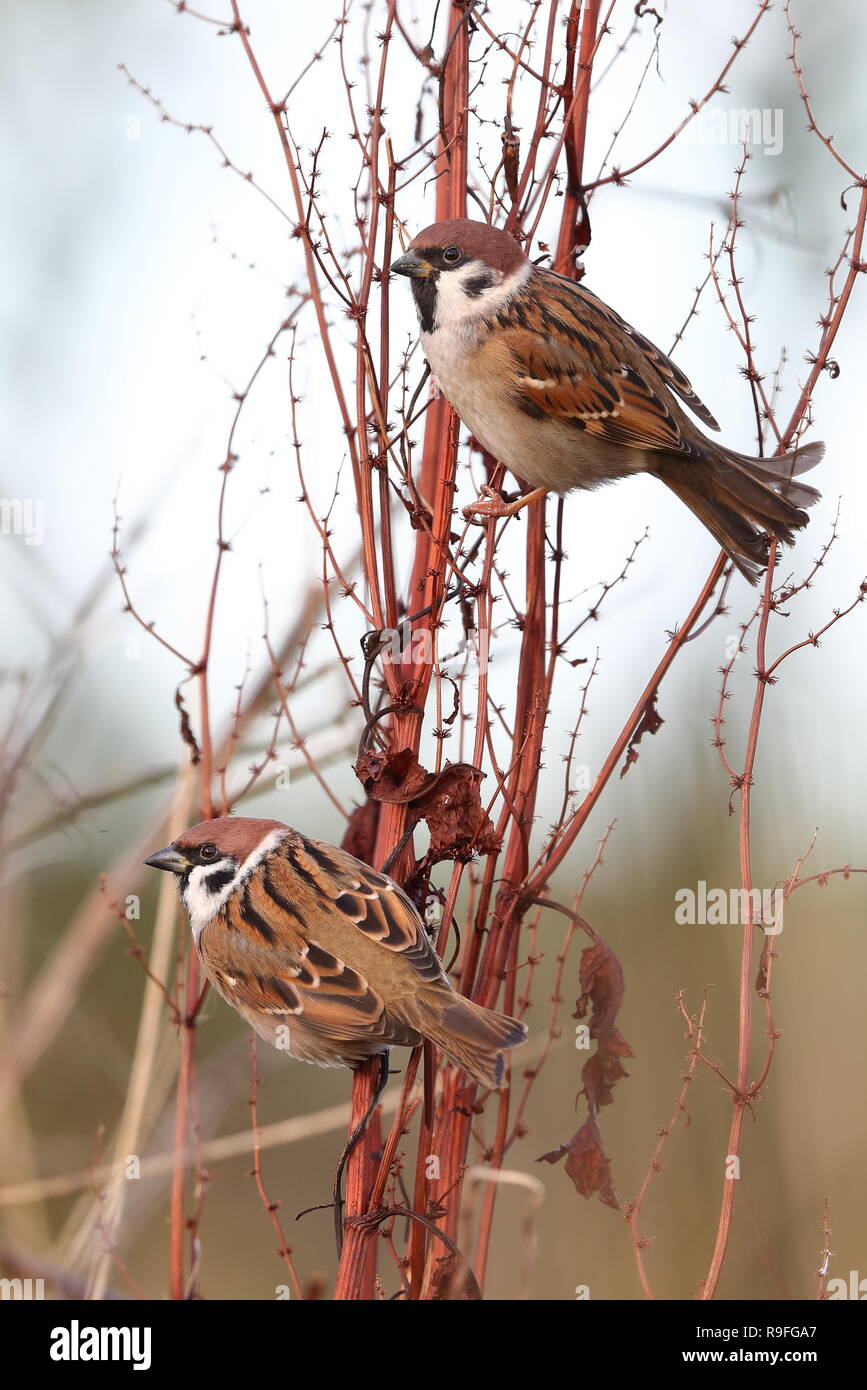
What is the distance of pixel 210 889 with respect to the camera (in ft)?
7.43

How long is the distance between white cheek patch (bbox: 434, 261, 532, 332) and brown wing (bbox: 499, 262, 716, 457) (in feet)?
0.18

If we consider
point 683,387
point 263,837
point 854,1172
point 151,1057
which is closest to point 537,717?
point 263,837

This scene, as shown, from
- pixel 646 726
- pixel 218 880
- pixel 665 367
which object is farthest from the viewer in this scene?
pixel 665 367

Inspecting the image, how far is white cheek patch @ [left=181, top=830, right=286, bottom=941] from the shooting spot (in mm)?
2230

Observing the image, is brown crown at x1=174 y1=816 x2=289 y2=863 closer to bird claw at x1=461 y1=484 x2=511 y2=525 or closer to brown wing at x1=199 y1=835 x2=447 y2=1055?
brown wing at x1=199 y1=835 x2=447 y2=1055

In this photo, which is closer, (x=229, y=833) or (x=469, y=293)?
(x=229, y=833)

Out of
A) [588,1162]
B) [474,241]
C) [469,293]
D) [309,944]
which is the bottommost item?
[588,1162]

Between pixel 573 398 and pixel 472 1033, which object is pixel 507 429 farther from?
pixel 472 1033

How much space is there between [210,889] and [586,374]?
4.18 ft

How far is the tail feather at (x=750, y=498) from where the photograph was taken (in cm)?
234

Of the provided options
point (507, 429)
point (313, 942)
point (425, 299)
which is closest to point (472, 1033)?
point (313, 942)

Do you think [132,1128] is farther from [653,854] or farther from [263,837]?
[653,854]

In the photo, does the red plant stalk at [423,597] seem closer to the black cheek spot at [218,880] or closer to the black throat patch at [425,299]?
the black throat patch at [425,299]

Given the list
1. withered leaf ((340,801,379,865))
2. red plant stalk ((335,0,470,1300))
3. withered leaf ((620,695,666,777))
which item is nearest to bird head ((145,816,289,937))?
withered leaf ((340,801,379,865))
